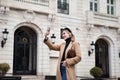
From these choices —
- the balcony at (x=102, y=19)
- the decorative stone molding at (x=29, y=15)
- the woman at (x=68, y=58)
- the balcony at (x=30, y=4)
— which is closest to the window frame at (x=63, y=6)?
the balcony at (x=30, y=4)

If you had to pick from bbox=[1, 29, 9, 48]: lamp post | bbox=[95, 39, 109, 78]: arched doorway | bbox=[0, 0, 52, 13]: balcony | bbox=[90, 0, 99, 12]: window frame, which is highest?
bbox=[90, 0, 99, 12]: window frame

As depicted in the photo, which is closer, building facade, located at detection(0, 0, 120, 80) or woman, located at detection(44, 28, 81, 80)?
woman, located at detection(44, 28, 81, 80)

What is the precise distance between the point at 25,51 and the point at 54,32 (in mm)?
1981

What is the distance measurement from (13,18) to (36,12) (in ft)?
4.51

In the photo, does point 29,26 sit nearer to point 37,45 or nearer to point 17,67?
point 37,45

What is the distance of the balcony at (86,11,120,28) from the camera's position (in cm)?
1715

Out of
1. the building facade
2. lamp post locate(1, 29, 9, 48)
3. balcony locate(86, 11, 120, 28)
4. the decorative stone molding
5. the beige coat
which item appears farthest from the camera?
balcony locate(86, 11, 120, 28)

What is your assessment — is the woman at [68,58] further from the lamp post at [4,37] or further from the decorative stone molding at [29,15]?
the decorative stone molding at [29,15]

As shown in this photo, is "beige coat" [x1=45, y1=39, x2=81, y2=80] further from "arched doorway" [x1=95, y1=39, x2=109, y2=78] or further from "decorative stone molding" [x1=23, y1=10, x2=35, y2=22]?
"arched doorway" [x1=95, y1=39, x2=109, y2=78]

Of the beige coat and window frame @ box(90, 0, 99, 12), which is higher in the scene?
window frame @ box(90, 0, 99, 12)

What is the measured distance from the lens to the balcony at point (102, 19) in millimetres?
17145

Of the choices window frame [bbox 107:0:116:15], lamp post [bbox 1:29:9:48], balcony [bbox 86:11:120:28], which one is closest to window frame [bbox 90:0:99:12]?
balcony [bbox 86:11:120:28]

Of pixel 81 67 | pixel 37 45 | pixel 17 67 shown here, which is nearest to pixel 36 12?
pixel 37 45

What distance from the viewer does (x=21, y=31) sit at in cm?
1496
